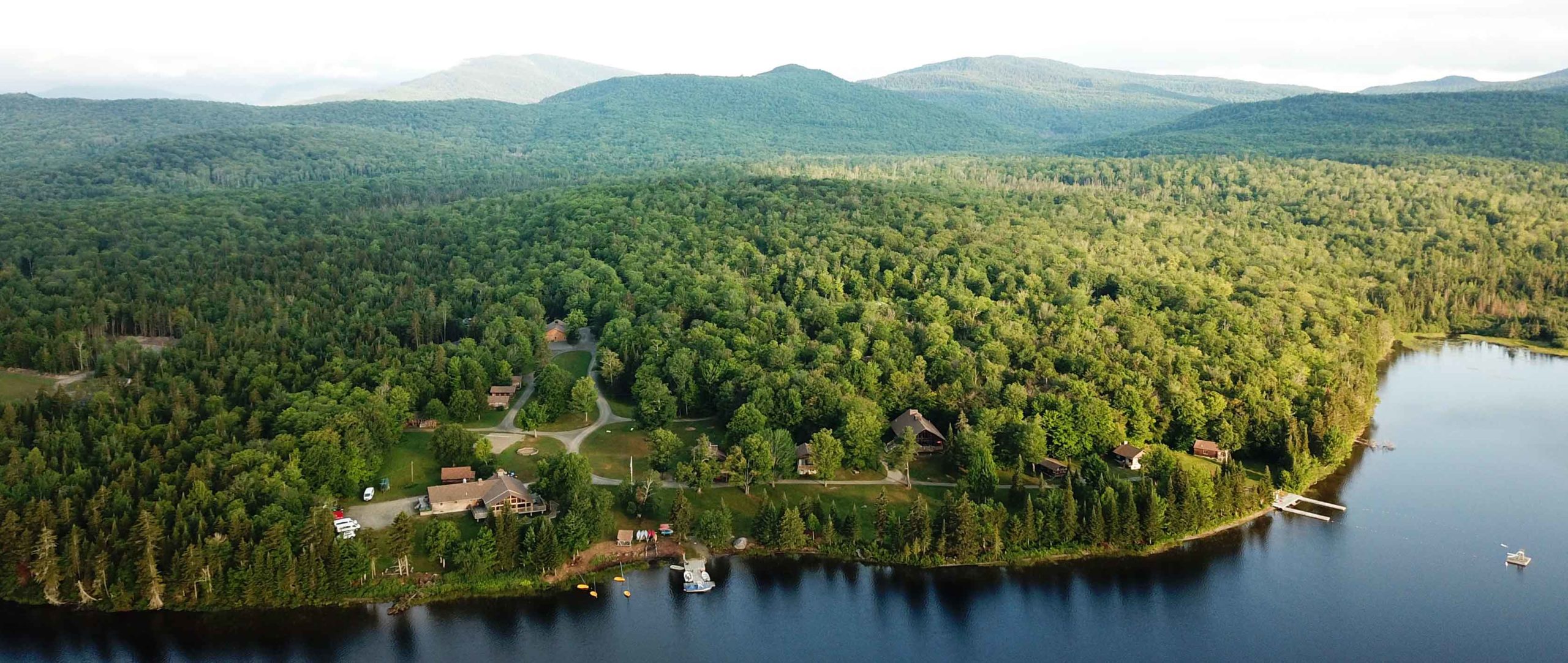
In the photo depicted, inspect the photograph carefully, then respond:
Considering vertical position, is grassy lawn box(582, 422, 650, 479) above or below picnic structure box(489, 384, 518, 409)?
below

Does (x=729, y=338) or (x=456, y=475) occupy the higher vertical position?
(x=729, y=338)

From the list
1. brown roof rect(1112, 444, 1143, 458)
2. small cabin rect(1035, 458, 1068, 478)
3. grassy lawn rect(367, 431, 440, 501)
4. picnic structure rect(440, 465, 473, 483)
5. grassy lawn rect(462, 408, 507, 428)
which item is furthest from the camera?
grassy lawn rect(462, 408, 507, 428)

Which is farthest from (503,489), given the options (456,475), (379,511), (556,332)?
(556,332)

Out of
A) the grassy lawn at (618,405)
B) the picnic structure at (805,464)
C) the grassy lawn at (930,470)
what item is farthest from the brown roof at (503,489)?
the grassy lawn at (930,470)

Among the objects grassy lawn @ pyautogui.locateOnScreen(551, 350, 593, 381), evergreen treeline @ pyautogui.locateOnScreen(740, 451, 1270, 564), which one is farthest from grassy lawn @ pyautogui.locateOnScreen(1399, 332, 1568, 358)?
grassy lawn @ pyautogui.locateOnScreen(551, 350, 593, 381)

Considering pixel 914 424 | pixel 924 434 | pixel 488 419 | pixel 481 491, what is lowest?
pixel 481 491

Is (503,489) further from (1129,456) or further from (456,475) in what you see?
(1129,456)

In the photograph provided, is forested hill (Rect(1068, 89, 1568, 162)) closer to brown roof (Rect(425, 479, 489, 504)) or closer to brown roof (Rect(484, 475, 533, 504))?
brown roof (Rect(484, 475, 533, 504))
